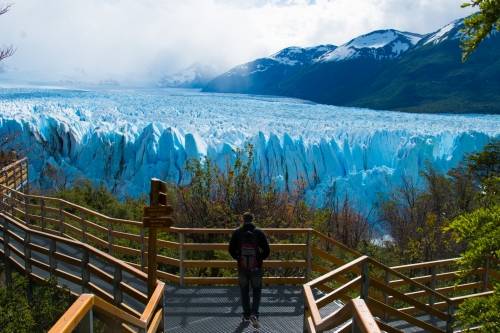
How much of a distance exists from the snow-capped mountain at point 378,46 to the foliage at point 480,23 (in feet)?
372

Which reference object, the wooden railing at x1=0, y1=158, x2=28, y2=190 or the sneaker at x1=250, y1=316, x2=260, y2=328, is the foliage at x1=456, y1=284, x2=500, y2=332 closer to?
the sneaker at x1=250, y1=316, x2=260, y2=328

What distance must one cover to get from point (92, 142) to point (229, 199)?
1845 centimetres

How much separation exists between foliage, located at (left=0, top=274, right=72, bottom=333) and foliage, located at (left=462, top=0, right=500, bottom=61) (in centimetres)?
514

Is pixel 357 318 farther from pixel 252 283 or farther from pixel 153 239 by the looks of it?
pixel 252 283

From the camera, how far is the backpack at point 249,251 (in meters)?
6.24

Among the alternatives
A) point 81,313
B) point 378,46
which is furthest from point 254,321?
point 378,46

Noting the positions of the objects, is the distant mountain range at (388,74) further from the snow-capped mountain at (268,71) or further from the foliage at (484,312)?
the foliage at (484,312)

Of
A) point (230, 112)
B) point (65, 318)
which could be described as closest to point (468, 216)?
point (65, 318)

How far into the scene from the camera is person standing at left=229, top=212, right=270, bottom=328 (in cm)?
625

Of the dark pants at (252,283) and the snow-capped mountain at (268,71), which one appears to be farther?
the snow-capped mountain at (268,71)

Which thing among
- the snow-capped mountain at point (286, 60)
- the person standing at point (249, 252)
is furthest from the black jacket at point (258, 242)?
the snow-capped mountain at point (286, 60)

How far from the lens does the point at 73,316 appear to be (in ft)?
7.34

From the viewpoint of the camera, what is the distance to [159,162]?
29594 mm

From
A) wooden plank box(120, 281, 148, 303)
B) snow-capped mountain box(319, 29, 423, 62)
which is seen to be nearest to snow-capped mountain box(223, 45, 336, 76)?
snow-capped mountain box(319, 29, 423, 62)
